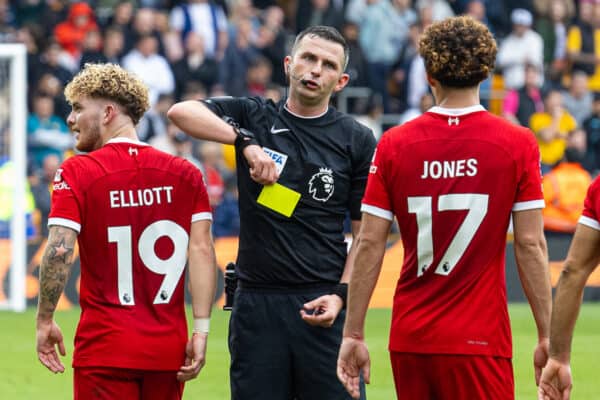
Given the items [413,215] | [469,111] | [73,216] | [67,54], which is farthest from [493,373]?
[67,54]

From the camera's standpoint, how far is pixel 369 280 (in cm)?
541

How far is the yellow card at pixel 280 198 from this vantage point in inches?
244

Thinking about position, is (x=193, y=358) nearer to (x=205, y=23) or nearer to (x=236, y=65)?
(x=236, y=65)

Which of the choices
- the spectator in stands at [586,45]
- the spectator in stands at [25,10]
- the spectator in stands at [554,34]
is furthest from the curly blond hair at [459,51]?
the spectator in stands at [554,34]

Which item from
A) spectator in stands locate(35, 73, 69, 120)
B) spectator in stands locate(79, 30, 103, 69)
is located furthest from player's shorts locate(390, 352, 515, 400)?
spectator in stands locate(79, 30, 103, 69)

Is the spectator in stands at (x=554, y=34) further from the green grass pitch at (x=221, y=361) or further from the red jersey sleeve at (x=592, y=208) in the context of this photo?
the red jersey sleeve at (x=592, y=208)

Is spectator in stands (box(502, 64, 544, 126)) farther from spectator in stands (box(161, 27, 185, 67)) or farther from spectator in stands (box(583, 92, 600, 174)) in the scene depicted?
spectator in stands (box(161, 27, 185, 67))

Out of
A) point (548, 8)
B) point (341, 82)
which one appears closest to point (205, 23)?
point (548, 8)

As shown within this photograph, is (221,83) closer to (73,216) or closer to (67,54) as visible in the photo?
(67,54)

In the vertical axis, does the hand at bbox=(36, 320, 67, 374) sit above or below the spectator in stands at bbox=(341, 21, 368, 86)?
above

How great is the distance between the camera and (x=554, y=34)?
22250 mm

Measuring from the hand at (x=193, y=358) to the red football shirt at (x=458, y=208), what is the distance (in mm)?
959

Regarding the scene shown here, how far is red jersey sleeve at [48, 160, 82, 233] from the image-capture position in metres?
5.52

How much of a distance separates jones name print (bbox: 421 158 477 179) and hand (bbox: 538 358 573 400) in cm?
83
